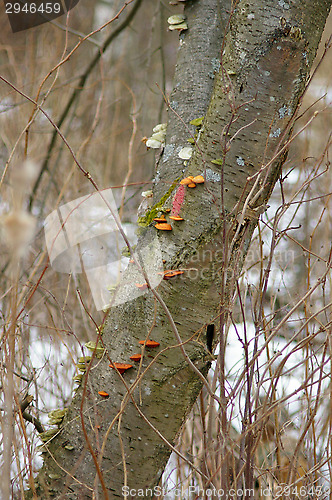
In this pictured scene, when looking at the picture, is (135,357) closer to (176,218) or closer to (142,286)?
(142,286)

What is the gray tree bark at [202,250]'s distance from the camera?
4.25 ft

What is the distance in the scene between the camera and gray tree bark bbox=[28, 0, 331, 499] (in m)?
1.29

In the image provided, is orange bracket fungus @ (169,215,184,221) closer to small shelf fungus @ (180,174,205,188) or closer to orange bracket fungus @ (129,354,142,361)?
small shelf fungus @ (180,174,205,188)

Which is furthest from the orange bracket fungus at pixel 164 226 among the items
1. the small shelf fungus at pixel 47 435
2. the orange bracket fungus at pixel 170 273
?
the small shelf fungus at pixel 47 435

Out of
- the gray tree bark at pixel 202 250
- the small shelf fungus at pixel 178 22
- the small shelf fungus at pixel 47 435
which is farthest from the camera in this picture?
the small shelf fungus at pixel 178 22

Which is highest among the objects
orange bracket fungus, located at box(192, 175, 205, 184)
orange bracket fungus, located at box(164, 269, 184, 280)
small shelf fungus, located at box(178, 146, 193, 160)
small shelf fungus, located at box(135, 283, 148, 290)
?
small shelf fungus, located at box(178, 146, 193, 160)

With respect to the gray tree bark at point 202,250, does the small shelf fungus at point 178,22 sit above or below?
above

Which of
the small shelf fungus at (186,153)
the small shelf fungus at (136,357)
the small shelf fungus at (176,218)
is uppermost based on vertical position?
the small shelf fungus at (186,153)

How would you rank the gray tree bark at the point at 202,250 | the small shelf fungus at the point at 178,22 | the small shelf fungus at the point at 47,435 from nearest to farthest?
the gray tree bark at the point at 202,250, the small shelf fungus at the point at 47,435, the small shelf fungus at the point at 178,22

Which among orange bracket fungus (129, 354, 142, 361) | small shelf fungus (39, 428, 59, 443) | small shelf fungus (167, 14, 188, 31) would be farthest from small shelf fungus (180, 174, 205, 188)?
small shelf fungus (39, 428, 59, 443)

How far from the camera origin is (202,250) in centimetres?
133

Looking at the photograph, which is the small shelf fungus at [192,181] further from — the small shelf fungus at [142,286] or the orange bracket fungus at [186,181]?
the small shelf fungus at [142,286]

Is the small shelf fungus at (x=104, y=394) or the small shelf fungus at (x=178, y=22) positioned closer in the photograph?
the small shelf fungus at (x=104, y=394)

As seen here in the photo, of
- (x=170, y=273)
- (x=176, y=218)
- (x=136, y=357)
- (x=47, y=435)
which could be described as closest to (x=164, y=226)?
(x=176, y=218)
